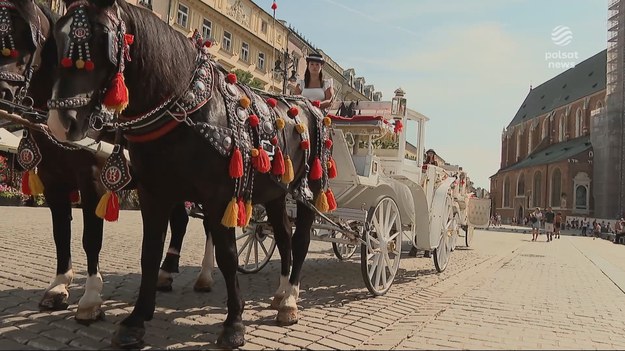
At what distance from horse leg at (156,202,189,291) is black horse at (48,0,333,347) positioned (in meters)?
1.76

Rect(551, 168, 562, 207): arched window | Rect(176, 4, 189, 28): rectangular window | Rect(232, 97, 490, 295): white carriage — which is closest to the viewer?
Rect(232, 97, 490, 295): white carriage

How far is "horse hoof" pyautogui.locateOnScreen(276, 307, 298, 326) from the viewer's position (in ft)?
13.0

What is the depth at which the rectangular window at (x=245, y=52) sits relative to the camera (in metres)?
33.9

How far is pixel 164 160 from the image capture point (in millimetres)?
3055

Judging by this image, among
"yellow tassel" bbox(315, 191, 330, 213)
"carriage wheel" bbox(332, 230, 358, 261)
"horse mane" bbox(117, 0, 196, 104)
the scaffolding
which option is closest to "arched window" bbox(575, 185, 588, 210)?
the scaffolding

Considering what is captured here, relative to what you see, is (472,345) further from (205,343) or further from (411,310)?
(205,343)

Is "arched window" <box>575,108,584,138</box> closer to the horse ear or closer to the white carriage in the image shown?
the white carriage

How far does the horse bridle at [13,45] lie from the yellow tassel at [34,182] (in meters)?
0.72

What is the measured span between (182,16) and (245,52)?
6.47 metres

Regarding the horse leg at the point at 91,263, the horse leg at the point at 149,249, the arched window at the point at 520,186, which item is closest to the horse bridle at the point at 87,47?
the horse leg at the point at 149,249

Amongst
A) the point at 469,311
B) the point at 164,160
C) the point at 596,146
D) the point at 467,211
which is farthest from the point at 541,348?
the point at 596,146

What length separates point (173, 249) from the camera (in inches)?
210

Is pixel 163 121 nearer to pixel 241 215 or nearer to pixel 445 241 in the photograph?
pixel 241 215

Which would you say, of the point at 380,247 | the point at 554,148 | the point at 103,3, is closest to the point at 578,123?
the point at 554,148
